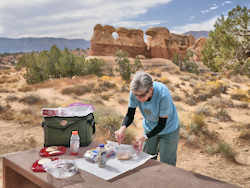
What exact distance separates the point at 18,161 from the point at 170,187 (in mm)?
1364

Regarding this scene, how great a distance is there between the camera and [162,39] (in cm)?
3062

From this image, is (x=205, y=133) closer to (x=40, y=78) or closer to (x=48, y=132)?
(x=48, y=132)

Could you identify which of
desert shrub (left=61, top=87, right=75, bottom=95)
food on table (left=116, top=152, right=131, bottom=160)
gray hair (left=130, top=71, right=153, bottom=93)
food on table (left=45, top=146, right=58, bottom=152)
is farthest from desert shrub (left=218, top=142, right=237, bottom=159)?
desert shrub (left=61, top=87, right=75, bottom=95)

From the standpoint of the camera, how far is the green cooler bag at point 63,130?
7.24 ft

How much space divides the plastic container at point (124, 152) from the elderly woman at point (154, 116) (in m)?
0.06

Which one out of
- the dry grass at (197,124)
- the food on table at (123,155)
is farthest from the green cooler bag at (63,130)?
the dry grass at (197,124)

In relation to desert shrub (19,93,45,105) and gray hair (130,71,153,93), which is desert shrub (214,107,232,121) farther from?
desert shrub (19,93,45,105)

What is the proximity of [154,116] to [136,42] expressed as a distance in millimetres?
29602

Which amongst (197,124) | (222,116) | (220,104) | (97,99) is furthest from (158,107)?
(220,104)

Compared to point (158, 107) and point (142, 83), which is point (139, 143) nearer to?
point (158, 107)

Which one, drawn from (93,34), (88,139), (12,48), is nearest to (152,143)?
(88,139)

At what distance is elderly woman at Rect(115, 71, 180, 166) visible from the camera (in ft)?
6.24

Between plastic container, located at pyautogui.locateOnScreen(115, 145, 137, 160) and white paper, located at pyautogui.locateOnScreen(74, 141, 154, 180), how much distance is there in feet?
0.12

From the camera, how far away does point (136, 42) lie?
30609mm
